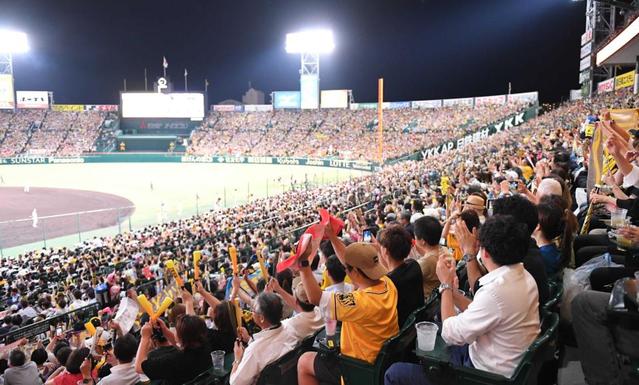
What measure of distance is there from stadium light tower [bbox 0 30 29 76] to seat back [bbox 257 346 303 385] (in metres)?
77.6

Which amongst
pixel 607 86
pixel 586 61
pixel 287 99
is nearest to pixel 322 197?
pixel 607 86

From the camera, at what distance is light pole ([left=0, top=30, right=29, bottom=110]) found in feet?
212

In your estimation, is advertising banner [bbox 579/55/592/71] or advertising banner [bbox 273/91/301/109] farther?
advertising banner [bbox 273/91/301/109]

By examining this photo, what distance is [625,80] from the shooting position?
29094mm

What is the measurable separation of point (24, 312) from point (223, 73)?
8991 centimetres

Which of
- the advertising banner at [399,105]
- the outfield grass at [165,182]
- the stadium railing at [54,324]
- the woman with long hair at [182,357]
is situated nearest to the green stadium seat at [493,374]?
the woman with long hair at [182,357]

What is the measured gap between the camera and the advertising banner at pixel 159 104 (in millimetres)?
68125

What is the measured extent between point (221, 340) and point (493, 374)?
234cm

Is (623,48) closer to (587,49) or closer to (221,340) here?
(587,49)

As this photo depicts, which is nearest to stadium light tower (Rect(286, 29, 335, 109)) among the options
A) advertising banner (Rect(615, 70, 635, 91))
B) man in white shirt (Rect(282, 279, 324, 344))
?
advertising banner (Rect(615, 70, 635, 91))

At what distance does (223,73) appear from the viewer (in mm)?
93125

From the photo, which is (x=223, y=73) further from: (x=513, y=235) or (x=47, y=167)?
(x=513, y=235)

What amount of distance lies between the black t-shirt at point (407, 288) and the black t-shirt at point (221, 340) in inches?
60.7

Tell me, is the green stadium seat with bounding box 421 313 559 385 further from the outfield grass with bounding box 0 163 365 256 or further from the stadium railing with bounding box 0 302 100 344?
the outfield grass with bounding box 0 163 365 256
